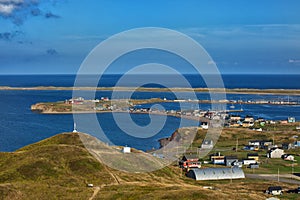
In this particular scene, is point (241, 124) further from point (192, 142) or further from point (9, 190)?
point (9, 190)

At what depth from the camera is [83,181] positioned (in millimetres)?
34812

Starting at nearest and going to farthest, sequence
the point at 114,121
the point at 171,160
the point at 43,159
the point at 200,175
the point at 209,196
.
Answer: the point at 209,196
the point at 43,159
the point at 200,175
the point at 171,160
the point at 114,121

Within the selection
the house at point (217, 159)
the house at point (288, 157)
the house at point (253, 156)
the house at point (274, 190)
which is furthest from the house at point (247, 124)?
the house at point (274, 190)

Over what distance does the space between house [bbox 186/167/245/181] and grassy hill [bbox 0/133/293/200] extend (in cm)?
158

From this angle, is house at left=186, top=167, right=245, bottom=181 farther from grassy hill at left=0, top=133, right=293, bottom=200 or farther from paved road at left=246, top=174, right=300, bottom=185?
paved road at left=246, top=174, right=300, bottom=185

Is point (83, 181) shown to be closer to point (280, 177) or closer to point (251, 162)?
point (280, 177)

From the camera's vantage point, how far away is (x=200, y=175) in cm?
4472

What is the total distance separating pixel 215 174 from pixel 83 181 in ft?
54.6

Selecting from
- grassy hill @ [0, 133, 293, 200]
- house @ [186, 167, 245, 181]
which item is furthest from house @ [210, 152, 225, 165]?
grassy hill @ [0, 133, 293, 200]

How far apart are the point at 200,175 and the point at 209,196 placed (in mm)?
14122

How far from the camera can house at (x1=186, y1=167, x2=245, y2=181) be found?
44781 mm

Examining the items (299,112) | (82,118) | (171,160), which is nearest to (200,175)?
(171,160)

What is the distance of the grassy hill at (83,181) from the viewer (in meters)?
30.9

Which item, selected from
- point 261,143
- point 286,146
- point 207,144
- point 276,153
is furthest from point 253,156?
point 207,144
